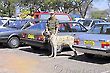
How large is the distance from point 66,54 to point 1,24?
569 centimetres

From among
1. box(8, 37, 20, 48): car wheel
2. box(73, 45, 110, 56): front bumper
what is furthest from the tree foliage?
box(73, 45, 110, 56): front bumper

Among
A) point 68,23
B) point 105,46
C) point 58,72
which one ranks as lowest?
point 58,72

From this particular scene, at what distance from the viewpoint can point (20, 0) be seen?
47.2m

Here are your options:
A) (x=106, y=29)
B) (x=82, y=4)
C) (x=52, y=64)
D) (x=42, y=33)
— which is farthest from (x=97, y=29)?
(x=82, y=4)

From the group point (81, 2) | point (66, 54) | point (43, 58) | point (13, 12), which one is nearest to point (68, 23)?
point (66, 54)

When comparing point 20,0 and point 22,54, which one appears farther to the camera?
point 20,0

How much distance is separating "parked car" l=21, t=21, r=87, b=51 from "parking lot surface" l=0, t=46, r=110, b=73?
583 mm

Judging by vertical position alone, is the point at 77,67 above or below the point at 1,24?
below

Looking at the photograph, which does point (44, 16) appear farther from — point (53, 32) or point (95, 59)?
point (95, 59)

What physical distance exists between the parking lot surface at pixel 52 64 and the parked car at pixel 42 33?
583mm

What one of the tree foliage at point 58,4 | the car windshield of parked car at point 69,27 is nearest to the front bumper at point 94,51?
the car windshield of parked car at point 69,27

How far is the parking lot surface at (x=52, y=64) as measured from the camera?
339 inches

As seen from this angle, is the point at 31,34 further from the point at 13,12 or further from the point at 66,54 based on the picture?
the point at 13,12

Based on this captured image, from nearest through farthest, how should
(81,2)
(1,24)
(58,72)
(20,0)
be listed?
1. (58,72)
2. (1,24)
3. (81,2)
4. (20,0)
